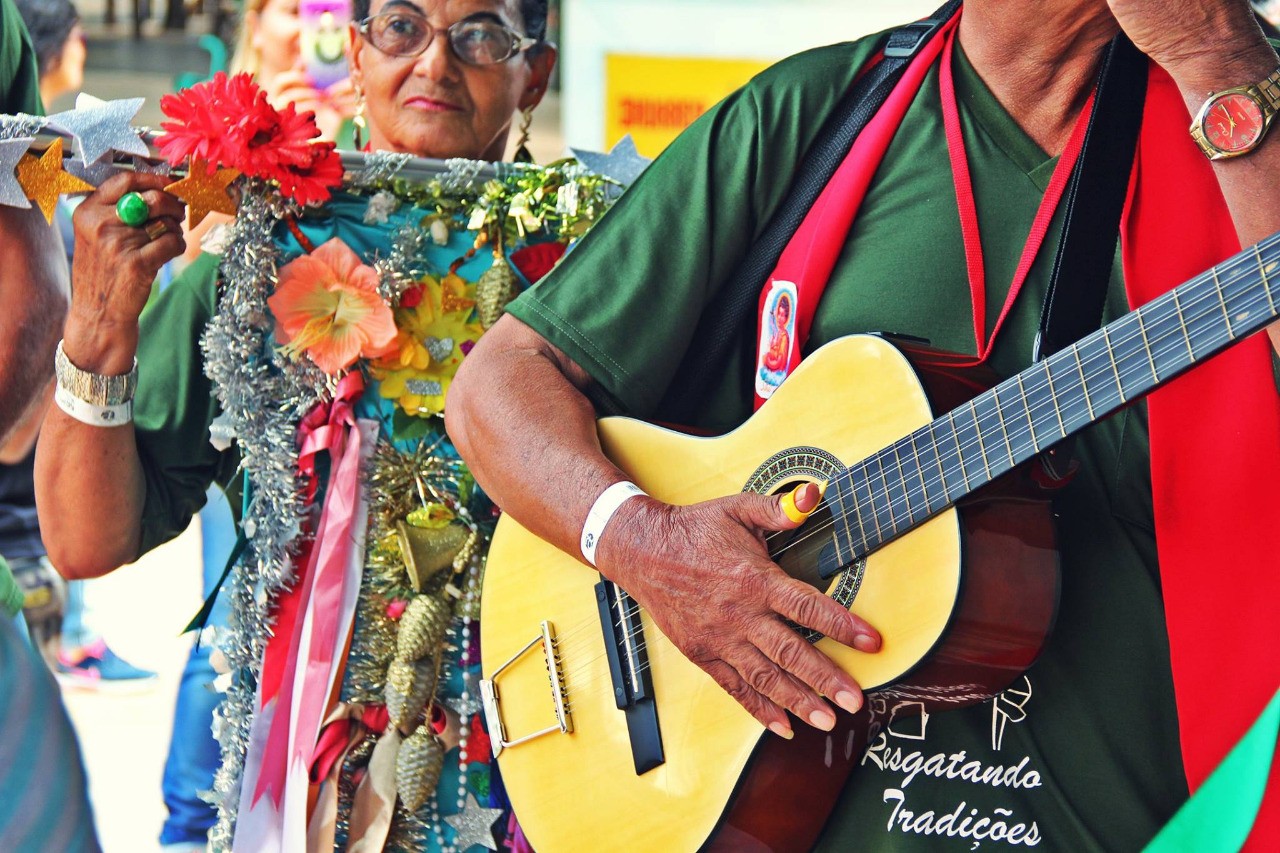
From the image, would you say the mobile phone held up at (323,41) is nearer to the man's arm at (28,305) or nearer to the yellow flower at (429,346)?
the man's arm at (28,305)

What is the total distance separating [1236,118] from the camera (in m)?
1.34

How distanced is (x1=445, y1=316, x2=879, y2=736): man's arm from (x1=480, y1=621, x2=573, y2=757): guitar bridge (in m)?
0.17

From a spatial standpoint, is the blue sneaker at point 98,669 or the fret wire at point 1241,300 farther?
the blue sneaker at point 98,669

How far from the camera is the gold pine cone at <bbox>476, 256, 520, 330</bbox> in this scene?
2.34 meters

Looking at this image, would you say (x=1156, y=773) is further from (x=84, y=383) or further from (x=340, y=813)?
(x=84, y=383)

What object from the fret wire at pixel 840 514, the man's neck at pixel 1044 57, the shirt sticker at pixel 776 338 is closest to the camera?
the fret wire at pixel 840 514

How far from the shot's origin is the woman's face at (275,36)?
12.1 ft

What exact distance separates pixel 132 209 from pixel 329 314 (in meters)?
0.35

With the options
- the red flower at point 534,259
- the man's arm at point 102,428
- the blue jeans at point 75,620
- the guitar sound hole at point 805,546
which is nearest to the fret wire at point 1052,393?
the guitar sound hole at point 805,546

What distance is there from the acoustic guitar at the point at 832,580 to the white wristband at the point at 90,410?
2.45 ft

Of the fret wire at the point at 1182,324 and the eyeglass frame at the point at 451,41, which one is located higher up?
the fret wire at the point at 1182,324

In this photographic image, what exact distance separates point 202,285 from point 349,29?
746 millimetres

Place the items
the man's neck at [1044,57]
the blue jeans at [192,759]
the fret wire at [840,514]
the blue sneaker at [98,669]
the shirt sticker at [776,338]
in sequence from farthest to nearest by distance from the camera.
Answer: the blue sneaker at [98,669]
the blue jeans at [192,759]
the shirt sticker at [776,338]
the man's neck at [1044,57]
the fret wire at [840,514]

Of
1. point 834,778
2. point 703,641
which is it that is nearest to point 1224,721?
point 834,778
